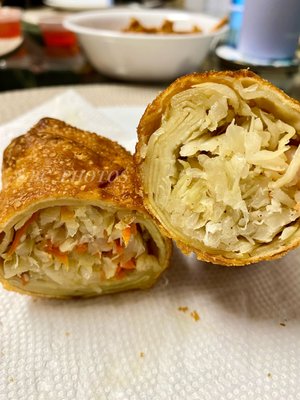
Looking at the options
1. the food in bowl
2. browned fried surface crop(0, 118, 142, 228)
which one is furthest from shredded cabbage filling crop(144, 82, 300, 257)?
the food in bowl

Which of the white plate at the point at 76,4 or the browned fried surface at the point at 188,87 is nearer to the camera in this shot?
the browned fried surface at the point at 188,87

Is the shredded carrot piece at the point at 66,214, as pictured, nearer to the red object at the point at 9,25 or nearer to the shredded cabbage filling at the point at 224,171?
the shredded cabbage filling at the point at 224,171

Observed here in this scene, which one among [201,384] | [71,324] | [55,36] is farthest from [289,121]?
[55,36]

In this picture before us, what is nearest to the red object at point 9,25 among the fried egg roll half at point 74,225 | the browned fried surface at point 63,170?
the browned fried surface at point 63,170

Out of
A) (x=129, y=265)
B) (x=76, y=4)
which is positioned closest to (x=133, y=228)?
(x=129, y=265)

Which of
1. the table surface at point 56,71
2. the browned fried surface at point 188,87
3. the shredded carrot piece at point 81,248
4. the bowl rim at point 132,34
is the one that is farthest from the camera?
the table surface at point 56,71

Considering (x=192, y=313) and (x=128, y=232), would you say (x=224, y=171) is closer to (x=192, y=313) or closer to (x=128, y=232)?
(x=128, y=232)

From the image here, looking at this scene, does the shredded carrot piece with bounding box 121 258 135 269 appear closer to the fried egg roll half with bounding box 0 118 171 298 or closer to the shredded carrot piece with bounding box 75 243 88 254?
the fried egg roll half with bounding box 0 118 171 298

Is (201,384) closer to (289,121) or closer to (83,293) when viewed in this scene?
(83,293)
